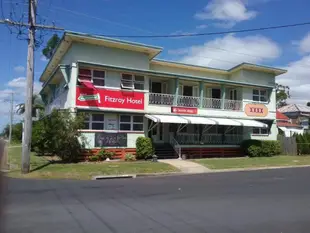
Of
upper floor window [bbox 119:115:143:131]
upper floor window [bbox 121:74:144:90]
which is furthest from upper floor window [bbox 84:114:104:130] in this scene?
upper floor window [bbox 121:74:144:90]

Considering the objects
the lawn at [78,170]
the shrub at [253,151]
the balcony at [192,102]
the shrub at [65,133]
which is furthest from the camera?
the shrub at [253,151]

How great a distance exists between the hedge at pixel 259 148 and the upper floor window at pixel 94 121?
1211cm

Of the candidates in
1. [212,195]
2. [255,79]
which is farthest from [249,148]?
Result: [212,195]

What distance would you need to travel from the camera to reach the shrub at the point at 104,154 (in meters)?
22.0

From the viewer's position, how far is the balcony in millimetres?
25252

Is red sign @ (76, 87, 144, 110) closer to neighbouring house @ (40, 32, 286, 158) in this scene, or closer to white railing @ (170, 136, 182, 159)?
neighbouring house @ (40, 32, 286, 158)

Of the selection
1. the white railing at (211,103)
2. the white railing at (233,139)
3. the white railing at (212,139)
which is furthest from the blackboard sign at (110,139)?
the white railing at (233,139)

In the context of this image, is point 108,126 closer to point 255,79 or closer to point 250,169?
point 250,169

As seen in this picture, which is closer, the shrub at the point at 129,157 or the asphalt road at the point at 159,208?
the asphalt road at the point at 159,208

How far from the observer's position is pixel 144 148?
22.8 meters

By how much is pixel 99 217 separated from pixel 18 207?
7.93 ft

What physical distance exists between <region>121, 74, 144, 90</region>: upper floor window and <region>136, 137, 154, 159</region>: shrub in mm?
3686

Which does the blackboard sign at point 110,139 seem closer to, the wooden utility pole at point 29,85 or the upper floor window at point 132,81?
the upper floor window at point 132,81

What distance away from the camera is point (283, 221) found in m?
7.16
